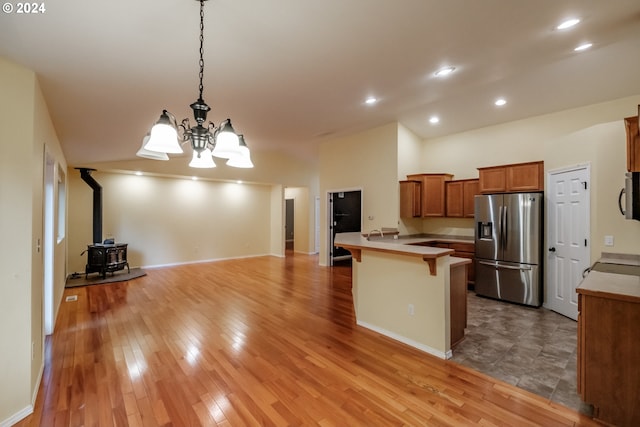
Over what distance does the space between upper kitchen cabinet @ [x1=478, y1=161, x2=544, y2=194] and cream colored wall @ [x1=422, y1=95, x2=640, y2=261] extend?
0.18 m

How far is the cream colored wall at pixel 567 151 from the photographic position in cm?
320

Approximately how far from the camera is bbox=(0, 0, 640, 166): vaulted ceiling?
1.83m

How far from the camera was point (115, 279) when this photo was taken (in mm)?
5633

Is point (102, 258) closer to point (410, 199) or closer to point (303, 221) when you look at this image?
point (303, 221)

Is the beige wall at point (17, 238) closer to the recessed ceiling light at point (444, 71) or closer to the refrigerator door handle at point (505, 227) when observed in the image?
the recessed ceiling light at point (444, 71)

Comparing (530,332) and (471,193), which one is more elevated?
(471,193)

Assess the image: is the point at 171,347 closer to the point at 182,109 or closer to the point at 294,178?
the point at 182,109

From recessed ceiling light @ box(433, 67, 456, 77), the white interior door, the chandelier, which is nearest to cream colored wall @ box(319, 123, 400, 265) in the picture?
recessed ceiling light @ box(433, 67, 456, 77)

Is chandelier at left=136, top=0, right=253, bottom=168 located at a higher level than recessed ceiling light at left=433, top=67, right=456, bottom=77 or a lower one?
lower

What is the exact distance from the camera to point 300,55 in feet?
8.30

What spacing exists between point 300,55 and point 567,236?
4.22 metres

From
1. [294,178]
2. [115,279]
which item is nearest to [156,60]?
[115,279]

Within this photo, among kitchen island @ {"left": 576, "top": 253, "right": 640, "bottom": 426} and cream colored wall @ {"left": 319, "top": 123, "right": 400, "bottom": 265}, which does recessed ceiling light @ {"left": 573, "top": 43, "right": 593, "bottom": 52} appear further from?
cream colored wall @ {"left": 319, "top": 123, "right": 400, "bottom": 265}

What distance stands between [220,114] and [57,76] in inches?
70.2
